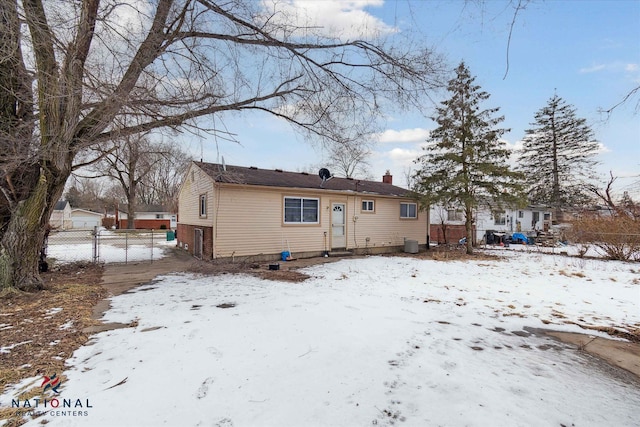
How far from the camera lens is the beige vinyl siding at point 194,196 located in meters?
10.5

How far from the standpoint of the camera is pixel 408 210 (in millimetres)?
15094

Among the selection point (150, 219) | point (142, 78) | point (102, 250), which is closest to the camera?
point (142, 78)

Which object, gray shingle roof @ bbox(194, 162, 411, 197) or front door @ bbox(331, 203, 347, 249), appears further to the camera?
front door @ bbox(331, 203, 347, 249)

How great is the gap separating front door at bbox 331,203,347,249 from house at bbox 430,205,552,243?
592cm

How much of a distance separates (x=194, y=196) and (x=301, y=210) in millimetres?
4797

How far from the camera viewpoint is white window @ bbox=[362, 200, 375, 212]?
13445 mm

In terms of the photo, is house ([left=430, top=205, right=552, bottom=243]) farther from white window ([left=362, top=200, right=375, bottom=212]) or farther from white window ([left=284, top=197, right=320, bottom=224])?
white window ([left=284, top=197, right=320, bottom=224])

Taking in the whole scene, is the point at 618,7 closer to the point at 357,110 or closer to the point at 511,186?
the point at 357,110

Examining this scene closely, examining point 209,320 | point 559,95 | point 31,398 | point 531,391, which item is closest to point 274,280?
point 209,320

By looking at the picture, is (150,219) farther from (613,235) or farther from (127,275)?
(613,235)

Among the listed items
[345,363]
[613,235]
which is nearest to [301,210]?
[345,363]

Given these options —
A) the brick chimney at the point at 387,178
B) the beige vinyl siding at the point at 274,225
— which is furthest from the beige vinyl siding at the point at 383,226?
the brick chimney at the point at 387,178

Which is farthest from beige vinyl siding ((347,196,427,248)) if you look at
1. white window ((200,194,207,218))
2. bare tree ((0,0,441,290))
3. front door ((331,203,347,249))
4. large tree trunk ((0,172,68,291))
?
large tree trunk ((0,172,68,291))

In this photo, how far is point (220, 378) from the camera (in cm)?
283
